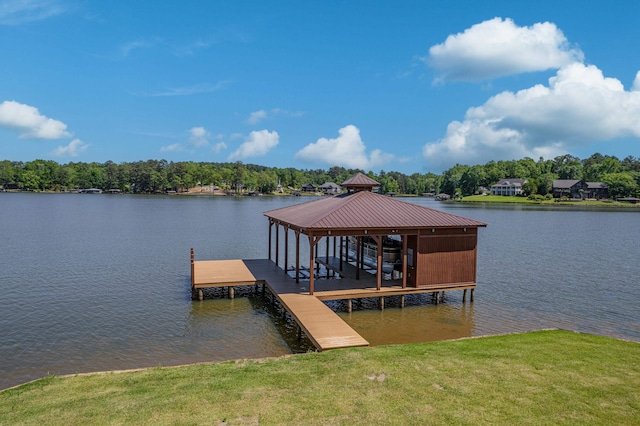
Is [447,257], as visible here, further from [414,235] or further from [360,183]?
[360,183]

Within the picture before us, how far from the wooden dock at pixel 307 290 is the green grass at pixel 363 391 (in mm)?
1120

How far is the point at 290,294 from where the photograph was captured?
15.5 m

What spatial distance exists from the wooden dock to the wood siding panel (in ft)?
1.18

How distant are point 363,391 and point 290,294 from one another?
788 centimetres

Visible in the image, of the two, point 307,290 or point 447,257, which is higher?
point 447,257

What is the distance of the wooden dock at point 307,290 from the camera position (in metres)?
11.3

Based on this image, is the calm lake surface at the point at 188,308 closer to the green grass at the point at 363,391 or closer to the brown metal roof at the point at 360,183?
the green grass at the point at 363,391

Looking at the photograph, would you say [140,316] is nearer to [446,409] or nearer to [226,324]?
[226,324]

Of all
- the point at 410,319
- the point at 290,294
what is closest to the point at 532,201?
the point at 410,319

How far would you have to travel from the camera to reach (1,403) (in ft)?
25.4

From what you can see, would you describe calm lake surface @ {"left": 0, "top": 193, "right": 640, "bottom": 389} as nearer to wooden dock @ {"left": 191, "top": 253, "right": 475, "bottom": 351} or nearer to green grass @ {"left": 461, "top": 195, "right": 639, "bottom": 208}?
wooden dock @ {"left": 191, "top": 253, "right": 475, "bottom": 351}

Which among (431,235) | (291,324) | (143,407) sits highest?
(431,235)

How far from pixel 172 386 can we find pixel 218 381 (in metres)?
0.87

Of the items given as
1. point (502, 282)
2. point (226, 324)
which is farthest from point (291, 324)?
point (502, 282)
